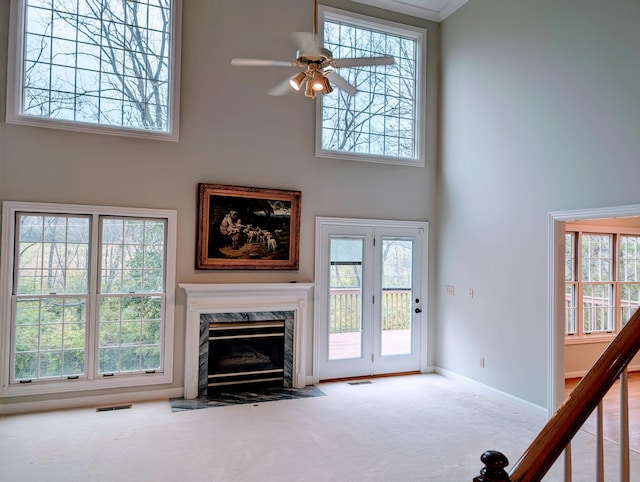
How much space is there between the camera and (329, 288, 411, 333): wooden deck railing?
18.9ft

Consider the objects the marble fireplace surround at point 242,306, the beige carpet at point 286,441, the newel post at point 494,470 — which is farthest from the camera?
the marble fireplace surround at point 242,306

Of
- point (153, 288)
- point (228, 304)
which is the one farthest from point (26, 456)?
point (228, 304)

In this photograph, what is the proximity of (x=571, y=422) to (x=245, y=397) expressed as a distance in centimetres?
436

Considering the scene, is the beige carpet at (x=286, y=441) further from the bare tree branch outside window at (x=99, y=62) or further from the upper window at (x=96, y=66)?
the bare tree branch outside window at (x=99, y=62)

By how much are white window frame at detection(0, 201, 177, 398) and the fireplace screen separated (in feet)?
1.67

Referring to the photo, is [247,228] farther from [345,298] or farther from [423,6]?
[423,6]

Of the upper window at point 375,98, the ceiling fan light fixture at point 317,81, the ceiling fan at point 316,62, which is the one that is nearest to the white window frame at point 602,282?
the upper window at point 375,98

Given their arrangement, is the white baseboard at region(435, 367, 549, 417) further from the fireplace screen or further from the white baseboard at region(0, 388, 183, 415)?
the white baseboard at region(0, 388, 183, 415)

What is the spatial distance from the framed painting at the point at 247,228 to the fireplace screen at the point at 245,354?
75 cm

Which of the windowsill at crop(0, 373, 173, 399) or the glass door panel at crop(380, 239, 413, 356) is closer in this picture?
the windowsill at crop(0, 373, 173, 399)

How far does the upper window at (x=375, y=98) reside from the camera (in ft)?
19.1

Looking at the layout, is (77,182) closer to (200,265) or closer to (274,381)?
(200,265)

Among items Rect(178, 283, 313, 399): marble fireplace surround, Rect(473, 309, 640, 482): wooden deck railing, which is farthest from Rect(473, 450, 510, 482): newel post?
Rect(178, 283, 313, 399): marble fireplace surround

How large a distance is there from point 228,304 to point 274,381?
1.16 meters
